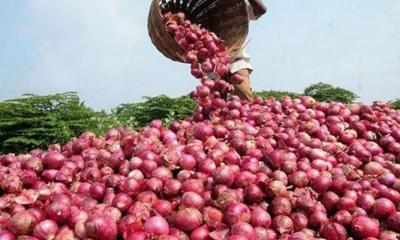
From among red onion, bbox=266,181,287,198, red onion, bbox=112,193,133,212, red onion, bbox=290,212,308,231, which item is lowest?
red onion, bbox=112,193,133,212

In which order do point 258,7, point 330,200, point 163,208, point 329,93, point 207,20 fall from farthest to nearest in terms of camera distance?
1. point 329,93
2. point 258,7
3. point 207,20
4. point 330,200
5. point 163,208

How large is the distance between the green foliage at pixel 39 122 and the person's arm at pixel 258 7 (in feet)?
8.05

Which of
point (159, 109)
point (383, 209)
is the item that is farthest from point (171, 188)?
point (159, 109)

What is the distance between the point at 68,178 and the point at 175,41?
2.17 metres

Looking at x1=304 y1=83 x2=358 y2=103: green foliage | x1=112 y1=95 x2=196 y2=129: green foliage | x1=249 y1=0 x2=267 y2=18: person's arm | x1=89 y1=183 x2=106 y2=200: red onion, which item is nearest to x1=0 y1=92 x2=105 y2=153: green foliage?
x1=249 y1=0 x2=267 y2=18: person's arm

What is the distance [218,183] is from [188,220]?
0.30m

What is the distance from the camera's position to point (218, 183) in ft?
6.68

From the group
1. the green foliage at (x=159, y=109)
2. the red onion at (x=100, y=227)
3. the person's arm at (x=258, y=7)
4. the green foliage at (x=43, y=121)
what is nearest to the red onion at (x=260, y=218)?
the red onion at (x=100, y=227)

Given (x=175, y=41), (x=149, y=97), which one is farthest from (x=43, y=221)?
(x=149, y=97)

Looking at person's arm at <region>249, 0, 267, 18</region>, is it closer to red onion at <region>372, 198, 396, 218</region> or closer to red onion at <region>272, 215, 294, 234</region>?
red onion at <region>372, 198, 396, 218</region>

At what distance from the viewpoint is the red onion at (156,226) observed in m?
1.73

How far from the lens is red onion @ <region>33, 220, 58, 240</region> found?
1.77 m

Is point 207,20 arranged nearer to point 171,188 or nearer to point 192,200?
point 171,188

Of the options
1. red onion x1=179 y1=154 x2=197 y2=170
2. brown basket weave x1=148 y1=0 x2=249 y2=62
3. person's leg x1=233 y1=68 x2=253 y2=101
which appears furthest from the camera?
person's leg x1=233 y1=68 x2=253 y2=101
